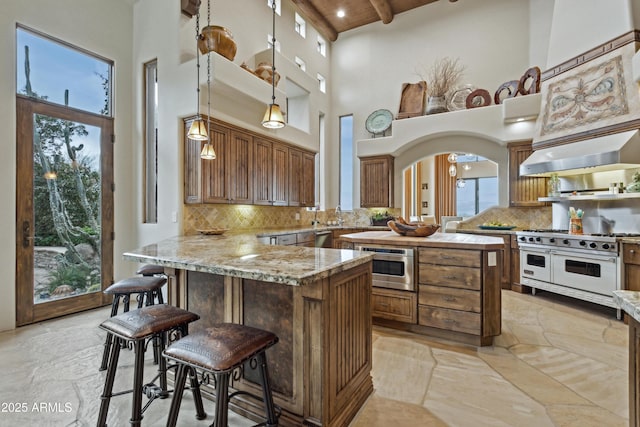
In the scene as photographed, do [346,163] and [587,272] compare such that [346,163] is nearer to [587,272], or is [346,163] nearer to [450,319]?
[587,272]

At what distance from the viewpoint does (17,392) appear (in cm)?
213

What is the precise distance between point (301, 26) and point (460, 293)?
21.0 feet

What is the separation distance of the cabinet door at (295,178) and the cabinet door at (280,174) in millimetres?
121

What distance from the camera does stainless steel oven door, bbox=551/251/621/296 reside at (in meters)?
3.63

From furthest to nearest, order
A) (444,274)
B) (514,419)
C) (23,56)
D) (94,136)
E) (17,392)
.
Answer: (94,136) < (23,56) < (444,274) < (17,392) < (514,419)

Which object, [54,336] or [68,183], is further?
[68,183]

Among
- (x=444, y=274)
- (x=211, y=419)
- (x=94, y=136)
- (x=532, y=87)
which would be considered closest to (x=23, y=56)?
(x=94, y=136)

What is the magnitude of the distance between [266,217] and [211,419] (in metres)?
3.73

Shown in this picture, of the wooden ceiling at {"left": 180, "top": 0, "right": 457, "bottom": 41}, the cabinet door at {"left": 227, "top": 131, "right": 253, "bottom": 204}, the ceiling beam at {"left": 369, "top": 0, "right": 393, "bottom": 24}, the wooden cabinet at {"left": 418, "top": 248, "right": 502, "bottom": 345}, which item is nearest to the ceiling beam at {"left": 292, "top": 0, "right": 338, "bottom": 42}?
the wooden ceiling at {"left": 180, "top": 0, "right": 457, "bottom": 41}

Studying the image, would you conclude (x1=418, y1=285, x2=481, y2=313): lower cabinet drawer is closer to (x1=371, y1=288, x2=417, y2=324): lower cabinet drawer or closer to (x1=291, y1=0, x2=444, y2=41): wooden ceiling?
(x1=371, y1=288, x2=417, y2=324): lower cabinet drawer

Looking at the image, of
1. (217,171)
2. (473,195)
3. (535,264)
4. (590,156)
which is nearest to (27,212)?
(217,171)

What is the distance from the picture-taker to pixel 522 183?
5215 mm

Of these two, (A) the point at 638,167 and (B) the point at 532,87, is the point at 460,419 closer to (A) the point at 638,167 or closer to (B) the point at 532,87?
(A) the point at 638,167

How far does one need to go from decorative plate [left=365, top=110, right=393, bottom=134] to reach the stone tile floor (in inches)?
183
